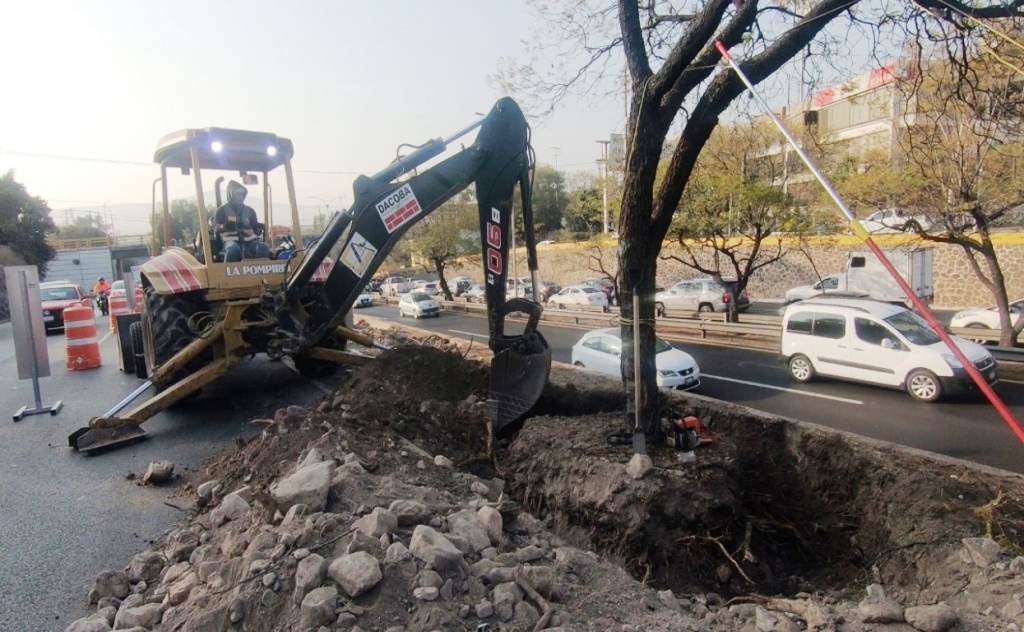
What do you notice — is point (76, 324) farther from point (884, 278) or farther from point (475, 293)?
point (884, 278)

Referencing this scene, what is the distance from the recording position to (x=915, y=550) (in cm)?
403

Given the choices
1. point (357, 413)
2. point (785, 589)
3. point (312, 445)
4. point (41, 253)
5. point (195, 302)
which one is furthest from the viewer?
point (41, 253)

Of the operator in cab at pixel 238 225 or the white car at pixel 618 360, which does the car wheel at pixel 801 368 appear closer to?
the white car at pixel 618 360

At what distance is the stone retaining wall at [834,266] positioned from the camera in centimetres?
2423

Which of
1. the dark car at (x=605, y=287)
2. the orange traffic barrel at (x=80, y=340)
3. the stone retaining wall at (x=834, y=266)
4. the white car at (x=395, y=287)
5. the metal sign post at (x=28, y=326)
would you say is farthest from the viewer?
the white car at (x=395, y=287)

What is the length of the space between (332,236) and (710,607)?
15.3 feet

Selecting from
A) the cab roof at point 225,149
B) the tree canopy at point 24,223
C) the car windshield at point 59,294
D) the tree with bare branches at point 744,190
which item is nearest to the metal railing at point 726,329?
the tree with bare branches at point 744,190

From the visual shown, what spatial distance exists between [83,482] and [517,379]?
416cm

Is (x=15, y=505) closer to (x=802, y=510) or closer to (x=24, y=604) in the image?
(x=24, y=604)

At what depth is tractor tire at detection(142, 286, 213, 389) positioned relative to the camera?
7848 mm

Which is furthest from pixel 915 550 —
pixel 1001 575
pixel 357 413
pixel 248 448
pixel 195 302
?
pixel 195 302

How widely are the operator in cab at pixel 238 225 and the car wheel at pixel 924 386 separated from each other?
11.3 m

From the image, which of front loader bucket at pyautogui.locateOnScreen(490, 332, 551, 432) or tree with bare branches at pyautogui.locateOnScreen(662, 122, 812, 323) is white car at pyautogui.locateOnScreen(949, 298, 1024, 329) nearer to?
tree with bare branches at pyautogui.locateOnScreen(662, 122, 812, 323)

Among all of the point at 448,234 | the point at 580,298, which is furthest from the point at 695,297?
the point at 448,234
